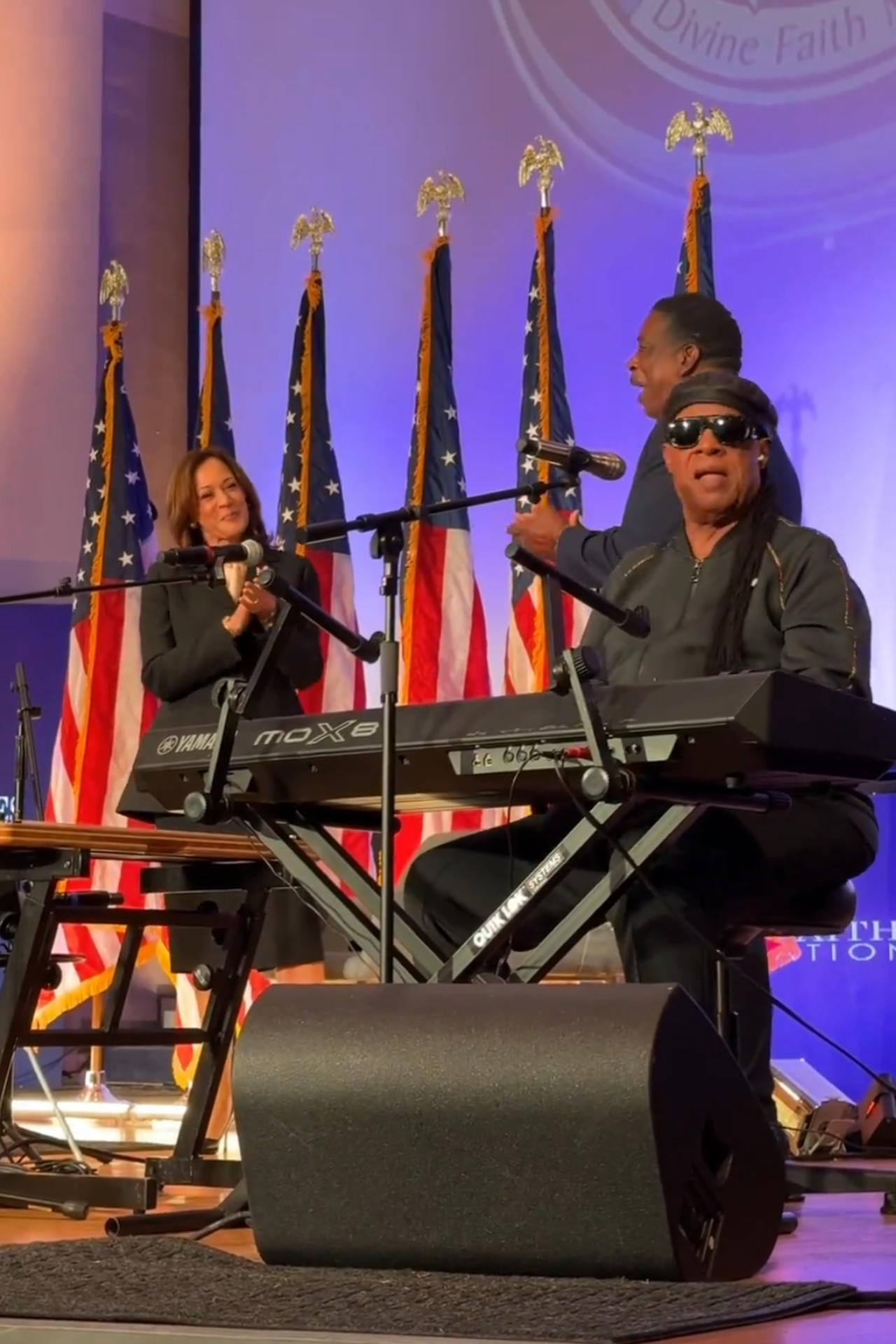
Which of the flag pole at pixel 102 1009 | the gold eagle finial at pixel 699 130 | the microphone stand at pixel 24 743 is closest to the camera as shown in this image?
the microphone stand at pixel 24 743

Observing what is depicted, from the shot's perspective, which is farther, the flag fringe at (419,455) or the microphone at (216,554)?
the flag fringe at (419,455)

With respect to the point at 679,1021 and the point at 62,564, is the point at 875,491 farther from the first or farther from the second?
the point at 679,1021

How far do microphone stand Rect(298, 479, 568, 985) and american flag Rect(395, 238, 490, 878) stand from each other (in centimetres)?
254

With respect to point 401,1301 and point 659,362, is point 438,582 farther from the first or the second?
point 401,1301

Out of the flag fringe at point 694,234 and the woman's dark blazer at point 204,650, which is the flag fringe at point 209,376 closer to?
the flag fringe at point 694,234

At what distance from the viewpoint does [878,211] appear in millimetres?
4840

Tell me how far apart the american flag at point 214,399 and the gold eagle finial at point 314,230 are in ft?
1.22

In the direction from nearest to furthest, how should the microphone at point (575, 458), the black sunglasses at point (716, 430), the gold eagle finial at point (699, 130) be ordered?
the microphone at point (575, 458), the black sunglasses at point (716, 430), the gold eagle finial at point (699, 130)

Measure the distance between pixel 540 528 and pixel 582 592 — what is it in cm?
130

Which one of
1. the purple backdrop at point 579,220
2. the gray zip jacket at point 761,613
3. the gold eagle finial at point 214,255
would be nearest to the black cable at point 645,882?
the gray zip jacket at point 761,613

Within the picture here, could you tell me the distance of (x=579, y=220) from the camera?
5.28 m

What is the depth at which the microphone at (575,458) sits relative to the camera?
219cm

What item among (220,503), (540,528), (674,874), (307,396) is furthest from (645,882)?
(307,396)

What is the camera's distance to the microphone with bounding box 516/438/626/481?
2.19 m
